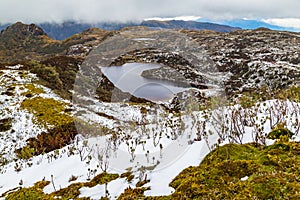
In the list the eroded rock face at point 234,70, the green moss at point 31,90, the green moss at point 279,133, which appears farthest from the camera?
the eroded rock face at point 234,70

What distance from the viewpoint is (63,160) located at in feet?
36.0

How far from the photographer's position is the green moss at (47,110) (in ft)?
76.0

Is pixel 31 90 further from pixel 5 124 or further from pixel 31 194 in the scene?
pixel 31 194

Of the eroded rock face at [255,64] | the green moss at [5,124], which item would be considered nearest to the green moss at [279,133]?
the eroded rock face at [255,64]

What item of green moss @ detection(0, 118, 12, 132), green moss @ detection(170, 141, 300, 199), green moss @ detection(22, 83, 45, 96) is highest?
green moss @ detection(170, 141, 300, 199)

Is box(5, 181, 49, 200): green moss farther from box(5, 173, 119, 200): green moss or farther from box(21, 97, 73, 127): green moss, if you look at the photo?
box(21, 97, 73, 127): green moss

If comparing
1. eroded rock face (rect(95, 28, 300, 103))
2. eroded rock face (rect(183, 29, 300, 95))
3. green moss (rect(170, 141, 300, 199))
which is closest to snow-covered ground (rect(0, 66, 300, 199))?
green moss (rect(170, 141, 300, 199))

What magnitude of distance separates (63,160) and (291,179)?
8926 mm

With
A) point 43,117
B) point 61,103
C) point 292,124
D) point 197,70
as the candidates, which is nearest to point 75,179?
point 292,124

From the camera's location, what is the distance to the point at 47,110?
82.2 feet

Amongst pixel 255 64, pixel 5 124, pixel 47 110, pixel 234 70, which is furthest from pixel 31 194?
pixel 234 70

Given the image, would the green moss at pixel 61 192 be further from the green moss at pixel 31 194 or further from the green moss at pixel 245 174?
the green moss at pixel 245 174


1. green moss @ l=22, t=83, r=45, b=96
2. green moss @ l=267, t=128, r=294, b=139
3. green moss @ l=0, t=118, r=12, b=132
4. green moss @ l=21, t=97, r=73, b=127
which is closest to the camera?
green moss @ l=267, t=128, r=294, b=139

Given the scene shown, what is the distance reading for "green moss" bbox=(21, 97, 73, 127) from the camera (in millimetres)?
23172
